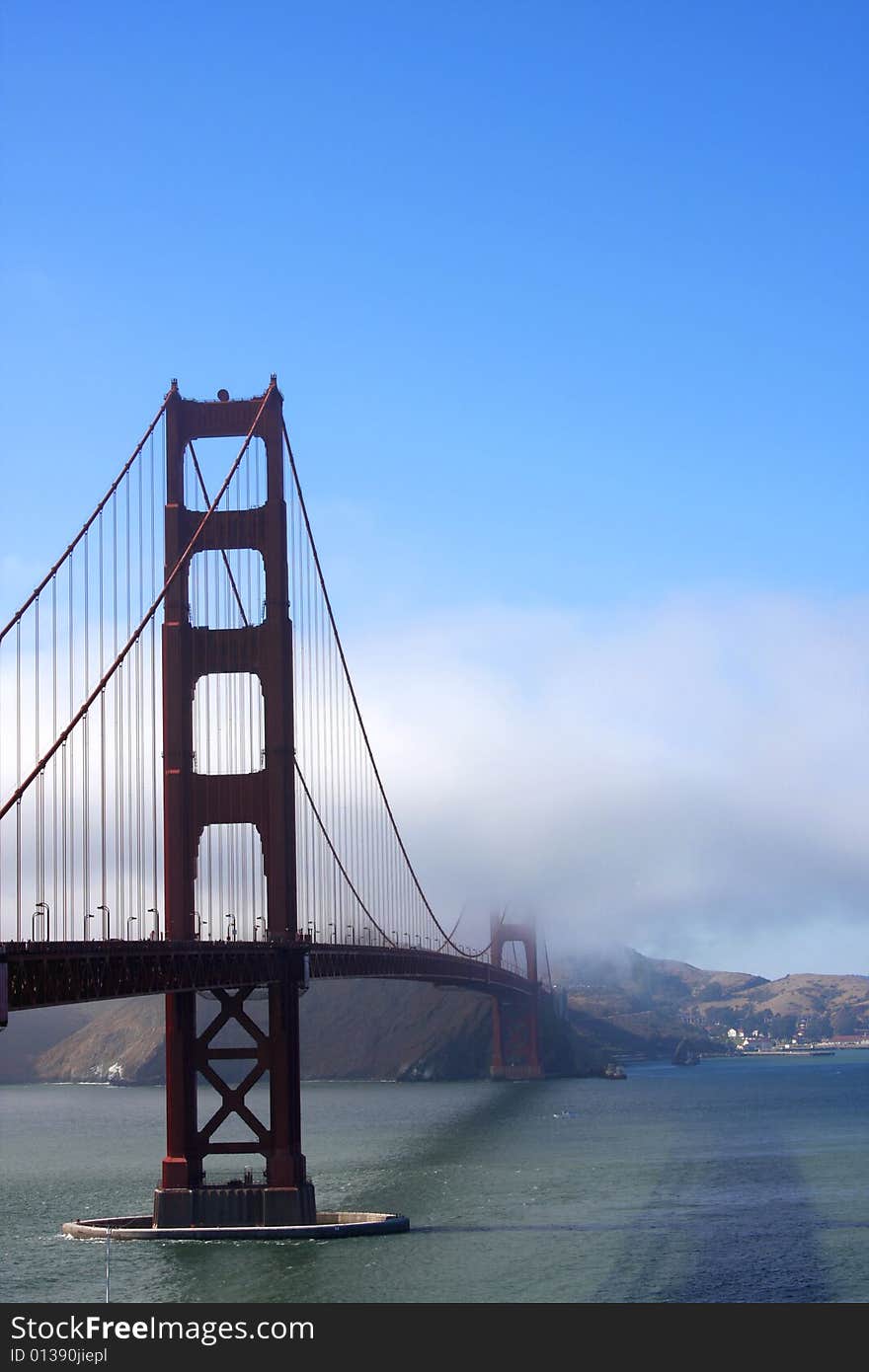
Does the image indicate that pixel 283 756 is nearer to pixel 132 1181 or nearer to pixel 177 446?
pixel 177 446

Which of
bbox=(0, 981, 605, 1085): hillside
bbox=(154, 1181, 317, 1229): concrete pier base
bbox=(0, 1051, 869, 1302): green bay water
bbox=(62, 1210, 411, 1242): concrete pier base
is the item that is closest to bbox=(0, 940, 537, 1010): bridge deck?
bbox=(154, 1181, 317, 1229): concrete pier base

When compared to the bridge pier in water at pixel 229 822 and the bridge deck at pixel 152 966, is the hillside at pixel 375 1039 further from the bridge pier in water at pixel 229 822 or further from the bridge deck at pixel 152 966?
the bridge pier in water at pixel 229 822

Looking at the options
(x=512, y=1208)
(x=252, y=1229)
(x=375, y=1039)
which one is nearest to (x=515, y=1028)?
(x=375, y=1039)

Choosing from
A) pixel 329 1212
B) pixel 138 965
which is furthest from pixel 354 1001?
pixel 138 965

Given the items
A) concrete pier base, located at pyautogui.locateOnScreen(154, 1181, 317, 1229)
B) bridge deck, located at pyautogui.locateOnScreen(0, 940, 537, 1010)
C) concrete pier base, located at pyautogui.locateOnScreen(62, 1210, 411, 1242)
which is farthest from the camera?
concrete pier base, located at pyautogui.locateOnScreen(154, 1181, 317, 1229)

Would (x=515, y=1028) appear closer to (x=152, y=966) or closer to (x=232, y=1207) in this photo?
(x=232, y=1207)

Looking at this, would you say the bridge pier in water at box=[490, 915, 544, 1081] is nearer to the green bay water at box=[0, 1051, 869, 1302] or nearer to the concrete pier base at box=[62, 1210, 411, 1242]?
the green bay water at box=[0, 1051, 869, 1302]

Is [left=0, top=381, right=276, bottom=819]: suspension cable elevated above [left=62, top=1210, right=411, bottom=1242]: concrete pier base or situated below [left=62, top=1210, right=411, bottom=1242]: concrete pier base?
above

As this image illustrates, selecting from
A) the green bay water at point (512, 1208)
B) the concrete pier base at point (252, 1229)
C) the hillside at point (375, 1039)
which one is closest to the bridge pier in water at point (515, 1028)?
the hillside at point (375, 1039)
